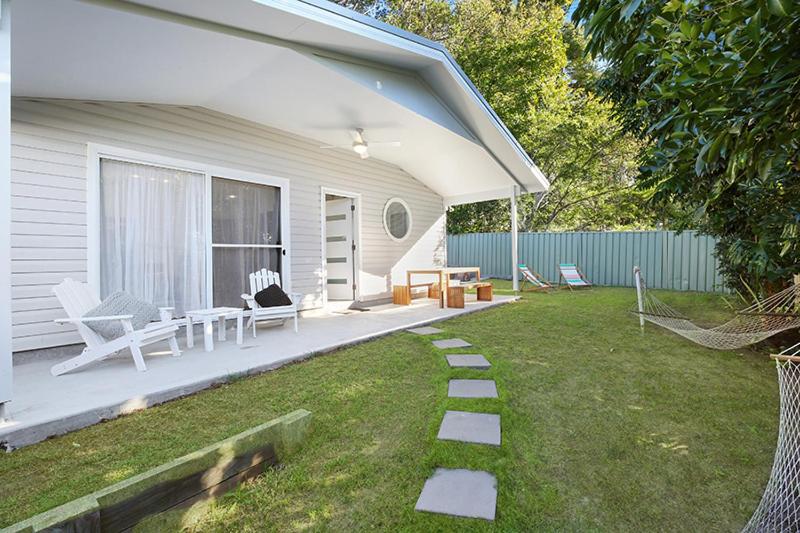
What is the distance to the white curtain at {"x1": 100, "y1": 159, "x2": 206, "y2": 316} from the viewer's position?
4105 millimetres

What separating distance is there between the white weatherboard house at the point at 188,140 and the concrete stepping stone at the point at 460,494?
2104 millimetres

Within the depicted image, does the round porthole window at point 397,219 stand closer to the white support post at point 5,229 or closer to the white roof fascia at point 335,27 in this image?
the white roof fascia at point 335,27

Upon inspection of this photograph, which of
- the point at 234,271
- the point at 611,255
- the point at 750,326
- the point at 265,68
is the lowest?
the point at 750,326

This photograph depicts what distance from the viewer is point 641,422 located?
2.52 meters

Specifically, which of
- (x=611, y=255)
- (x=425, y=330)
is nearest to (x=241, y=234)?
(x=425, y=330)

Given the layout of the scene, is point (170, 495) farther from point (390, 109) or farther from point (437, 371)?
point (390, 109)

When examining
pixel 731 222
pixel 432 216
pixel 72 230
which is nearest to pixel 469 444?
pixel 731 222

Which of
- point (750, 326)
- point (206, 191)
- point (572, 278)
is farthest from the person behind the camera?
point (572, 278)

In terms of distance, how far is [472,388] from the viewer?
2951 millimetres

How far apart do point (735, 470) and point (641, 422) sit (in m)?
0.53

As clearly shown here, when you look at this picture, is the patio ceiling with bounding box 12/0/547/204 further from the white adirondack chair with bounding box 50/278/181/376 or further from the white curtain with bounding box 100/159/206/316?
the white adirondack chair with bounding box 50/278/181/376

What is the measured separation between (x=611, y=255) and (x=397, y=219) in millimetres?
6627

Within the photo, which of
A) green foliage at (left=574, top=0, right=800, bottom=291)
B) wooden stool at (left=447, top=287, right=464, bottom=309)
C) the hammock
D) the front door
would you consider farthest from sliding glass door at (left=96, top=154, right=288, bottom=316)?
the hammock

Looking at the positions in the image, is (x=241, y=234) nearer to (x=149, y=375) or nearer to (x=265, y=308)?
(x=265, y=308)
